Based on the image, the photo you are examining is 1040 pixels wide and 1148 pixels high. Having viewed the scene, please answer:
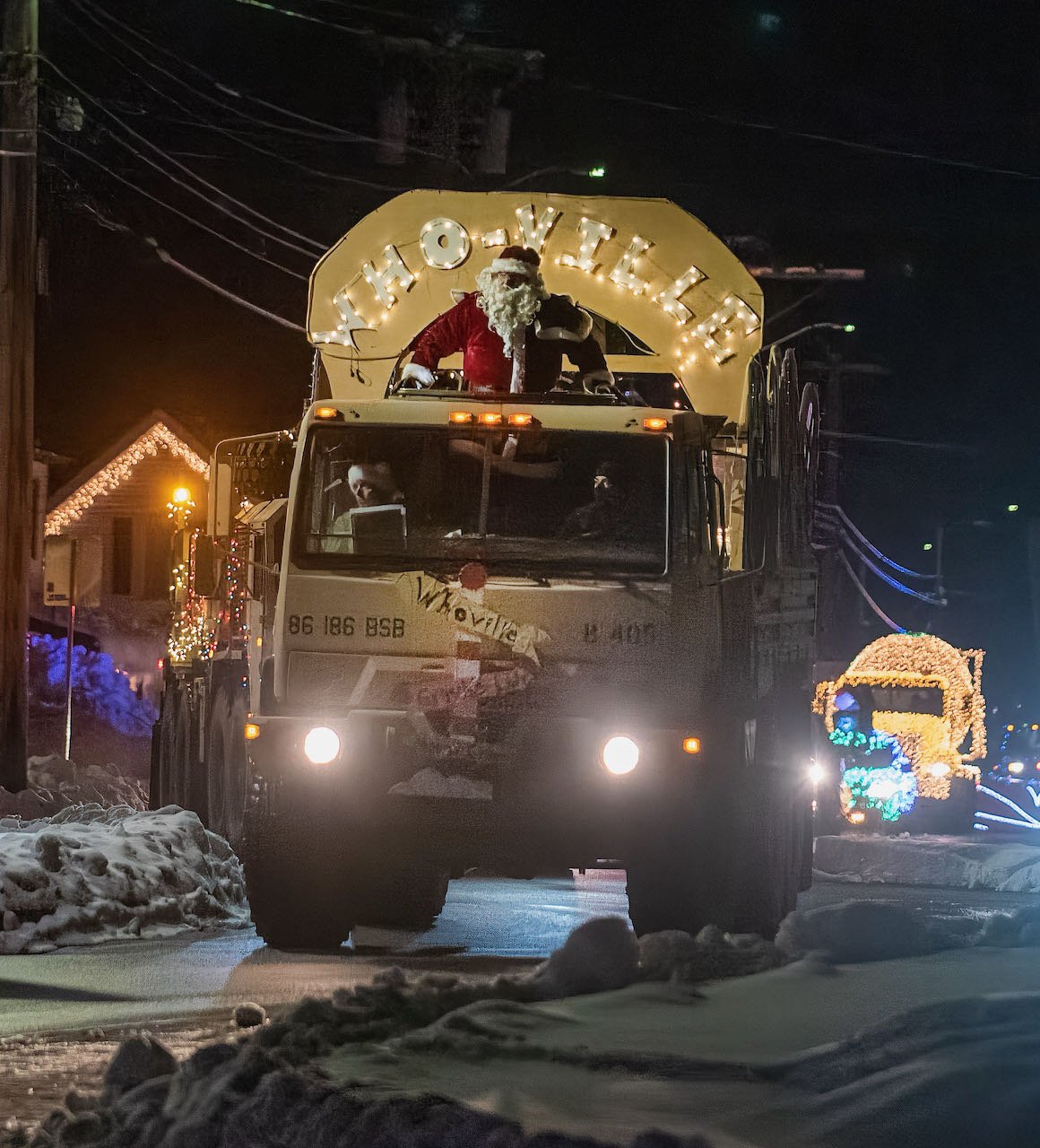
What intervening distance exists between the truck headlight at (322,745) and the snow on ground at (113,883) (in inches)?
97.8

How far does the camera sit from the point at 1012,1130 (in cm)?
615

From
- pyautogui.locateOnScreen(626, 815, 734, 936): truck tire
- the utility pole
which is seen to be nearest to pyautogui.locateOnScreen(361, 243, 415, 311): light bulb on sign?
pyautogui.locateOnScreen(626, 815, 734, 936): truck tire

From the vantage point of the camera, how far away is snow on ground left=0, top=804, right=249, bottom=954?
13.3m

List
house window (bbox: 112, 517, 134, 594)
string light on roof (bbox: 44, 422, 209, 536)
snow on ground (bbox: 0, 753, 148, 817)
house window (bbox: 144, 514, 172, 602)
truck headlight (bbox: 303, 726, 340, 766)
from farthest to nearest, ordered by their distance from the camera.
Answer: house window (bbox: 112, 517, 134, 594) → house window (bbox: 144, 514, 172, 602) → string light on roof (bbox: 44, 422, 209, 536) → snow on ground (bbox: 0, 753, 148, 817) → truck headlight (bbox: 303, 726, 340, 766)

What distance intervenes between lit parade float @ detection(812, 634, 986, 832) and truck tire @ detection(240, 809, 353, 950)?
19.7 m

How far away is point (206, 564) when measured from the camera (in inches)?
525

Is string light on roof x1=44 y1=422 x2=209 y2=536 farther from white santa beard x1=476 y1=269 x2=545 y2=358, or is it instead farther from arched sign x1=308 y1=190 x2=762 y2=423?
white santa beard x1=476 y1=269 x2=545 y2=358

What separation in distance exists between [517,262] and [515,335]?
581 mm

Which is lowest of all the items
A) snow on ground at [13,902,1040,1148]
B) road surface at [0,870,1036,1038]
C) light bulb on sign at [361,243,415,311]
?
road surface at [0,870,1036,1038]

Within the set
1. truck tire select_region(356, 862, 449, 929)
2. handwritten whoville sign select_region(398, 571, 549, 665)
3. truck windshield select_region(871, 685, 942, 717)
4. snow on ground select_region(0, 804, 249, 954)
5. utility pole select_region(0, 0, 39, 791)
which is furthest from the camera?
truck windshield select_region(871, 685, 942, 717)

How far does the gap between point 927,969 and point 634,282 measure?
6819 millimetres

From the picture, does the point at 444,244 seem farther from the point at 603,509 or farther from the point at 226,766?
the point at 226,766

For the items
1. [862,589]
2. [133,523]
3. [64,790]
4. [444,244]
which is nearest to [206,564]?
Answer: [444,244]

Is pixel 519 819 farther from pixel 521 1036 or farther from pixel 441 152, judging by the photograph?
pixel 441 152
